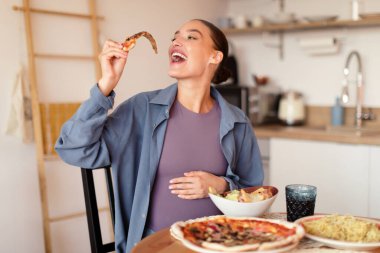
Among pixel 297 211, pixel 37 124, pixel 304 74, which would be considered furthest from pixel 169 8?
pixel 297 211

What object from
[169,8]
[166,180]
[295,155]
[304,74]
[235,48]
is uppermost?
[169,8]

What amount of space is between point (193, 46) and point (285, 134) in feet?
5.22

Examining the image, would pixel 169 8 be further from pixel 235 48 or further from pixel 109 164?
pixel 109 164

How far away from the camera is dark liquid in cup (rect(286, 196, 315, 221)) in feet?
4.27

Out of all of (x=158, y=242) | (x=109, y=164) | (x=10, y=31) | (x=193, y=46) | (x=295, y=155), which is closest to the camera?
(x=158, y=242)

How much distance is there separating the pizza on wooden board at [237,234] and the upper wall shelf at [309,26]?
232 centimetres

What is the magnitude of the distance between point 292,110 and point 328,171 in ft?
2.22

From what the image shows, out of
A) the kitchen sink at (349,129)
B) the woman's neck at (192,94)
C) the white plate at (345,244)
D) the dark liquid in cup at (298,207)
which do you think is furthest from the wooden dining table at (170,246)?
the kitchen sink at (349,129)

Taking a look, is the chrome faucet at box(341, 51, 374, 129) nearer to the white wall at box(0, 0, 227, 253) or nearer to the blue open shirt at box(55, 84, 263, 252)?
the white wall at box(0, 0, 227, 253)

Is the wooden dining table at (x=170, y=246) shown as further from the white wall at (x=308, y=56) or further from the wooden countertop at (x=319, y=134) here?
the white wall at (x=308, y=56)

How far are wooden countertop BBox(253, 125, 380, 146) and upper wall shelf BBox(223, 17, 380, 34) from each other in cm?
74

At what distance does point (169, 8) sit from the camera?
11.3 ft

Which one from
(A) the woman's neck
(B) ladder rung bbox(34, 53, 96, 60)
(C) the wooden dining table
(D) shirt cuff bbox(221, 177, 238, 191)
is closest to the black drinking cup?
(C) the wooden dining table

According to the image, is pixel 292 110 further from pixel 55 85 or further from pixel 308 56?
pixel 55 85
